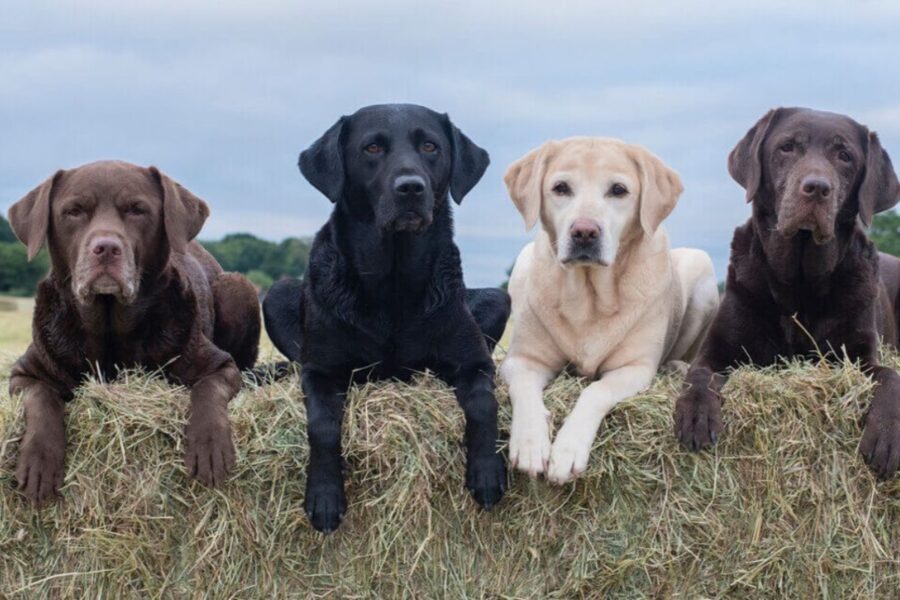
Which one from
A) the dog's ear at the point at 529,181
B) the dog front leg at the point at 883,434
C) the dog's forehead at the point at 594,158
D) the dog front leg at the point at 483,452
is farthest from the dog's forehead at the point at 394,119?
the dog front leg at the point at 883,434

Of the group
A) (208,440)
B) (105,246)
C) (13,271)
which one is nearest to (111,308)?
(105,246)

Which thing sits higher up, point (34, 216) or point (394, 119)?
point (394, 119)

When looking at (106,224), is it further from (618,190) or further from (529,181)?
(618,190)

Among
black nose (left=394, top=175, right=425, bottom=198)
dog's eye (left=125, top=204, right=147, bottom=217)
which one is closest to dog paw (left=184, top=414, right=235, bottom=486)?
dog's eye (left=125, top=204, right=147, bottom=217)

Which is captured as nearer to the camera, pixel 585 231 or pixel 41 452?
pixel 41 452

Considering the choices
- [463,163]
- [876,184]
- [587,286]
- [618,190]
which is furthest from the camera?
[587,286]

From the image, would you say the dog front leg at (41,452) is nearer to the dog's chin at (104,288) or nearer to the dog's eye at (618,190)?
the dog's chin at (104,288)

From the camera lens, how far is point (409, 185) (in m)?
3.93

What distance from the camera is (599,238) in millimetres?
4051

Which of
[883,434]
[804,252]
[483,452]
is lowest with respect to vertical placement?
[483,452]

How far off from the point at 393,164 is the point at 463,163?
0.40m

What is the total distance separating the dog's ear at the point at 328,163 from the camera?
4164 millimetres

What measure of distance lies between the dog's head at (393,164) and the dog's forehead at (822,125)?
1.32m

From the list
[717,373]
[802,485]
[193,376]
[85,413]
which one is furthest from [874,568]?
[85,413]
